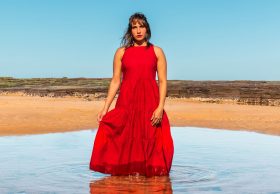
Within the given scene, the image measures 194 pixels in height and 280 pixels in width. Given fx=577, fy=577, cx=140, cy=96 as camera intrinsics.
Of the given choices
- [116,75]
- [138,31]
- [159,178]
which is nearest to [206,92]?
[159,178]

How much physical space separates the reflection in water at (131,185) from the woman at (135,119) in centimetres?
11

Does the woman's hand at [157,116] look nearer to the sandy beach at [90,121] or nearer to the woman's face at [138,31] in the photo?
the woman's face at [138,31]

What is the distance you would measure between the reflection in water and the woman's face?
5.92ft

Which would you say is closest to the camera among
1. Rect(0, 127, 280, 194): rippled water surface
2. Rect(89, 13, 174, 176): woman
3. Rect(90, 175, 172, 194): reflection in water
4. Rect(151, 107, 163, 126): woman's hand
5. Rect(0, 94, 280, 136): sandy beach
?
Rect(90, 175, 172, 194): reflection in water

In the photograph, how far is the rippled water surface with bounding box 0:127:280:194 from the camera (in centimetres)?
701

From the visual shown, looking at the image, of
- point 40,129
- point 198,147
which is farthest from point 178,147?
point 40,129

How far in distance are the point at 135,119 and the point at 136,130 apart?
→ 0.47 ft

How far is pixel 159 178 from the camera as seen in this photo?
7570 mm

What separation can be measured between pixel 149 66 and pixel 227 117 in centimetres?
1373

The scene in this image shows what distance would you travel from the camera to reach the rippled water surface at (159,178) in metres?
7.01

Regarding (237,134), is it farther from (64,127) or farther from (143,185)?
(143,185)

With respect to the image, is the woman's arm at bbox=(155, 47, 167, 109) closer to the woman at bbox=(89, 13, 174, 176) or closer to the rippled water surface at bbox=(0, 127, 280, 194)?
the woman at bbox=(89, 13, 174, 176)

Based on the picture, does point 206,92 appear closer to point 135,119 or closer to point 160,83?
point 135,119

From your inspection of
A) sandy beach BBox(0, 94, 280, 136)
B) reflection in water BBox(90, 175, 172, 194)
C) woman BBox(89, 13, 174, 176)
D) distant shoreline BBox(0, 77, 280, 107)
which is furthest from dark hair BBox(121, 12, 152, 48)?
distant shoreline BBox(0, 77, 280, 107)
